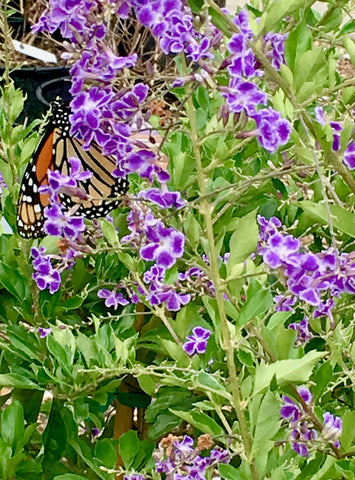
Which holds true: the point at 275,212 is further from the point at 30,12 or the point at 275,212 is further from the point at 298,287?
the point at 30,12

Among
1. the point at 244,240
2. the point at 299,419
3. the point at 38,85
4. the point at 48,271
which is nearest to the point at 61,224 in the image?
the point at 48,271

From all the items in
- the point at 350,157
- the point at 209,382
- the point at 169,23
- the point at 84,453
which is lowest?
the point at 84,453

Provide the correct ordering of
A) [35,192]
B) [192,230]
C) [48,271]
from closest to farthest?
1. [192,230]
2. [48,271]
3. [35,192]

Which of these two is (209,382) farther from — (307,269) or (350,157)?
(350,157)

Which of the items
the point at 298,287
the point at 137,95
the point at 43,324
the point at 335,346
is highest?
the point at 137,95

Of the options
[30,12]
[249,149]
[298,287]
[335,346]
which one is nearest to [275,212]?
[249,149]

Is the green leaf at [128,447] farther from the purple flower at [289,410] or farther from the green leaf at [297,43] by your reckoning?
the green leaf at [297,43]
